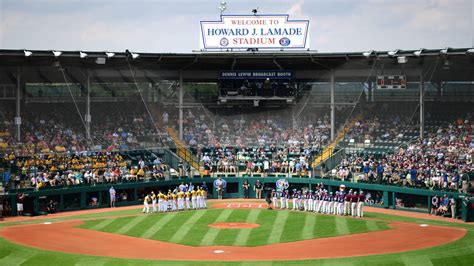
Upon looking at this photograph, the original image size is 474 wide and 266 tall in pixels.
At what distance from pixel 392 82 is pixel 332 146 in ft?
20.3

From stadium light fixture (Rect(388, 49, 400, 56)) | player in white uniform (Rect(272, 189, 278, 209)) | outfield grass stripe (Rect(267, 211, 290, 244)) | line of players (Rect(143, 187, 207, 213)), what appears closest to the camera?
outfield grass stripe (Rect(267, 211, 290, 244))

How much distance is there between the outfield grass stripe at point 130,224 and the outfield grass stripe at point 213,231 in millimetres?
3941

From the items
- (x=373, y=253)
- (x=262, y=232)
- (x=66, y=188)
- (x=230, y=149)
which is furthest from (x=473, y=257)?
(x=230, y=149)

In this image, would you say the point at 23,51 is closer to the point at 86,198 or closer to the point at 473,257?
the point at 86,198

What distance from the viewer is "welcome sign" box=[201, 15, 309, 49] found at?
5175cm

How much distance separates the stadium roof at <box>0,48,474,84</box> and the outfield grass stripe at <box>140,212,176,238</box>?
13.6 meters

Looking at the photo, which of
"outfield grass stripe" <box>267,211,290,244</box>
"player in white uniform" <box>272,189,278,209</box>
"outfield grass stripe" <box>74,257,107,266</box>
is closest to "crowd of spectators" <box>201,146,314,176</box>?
"player in white uniform" <box>272,189,278,209</box>

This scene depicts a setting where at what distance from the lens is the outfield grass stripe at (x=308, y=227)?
32031mm

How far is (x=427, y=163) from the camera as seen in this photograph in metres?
42.5

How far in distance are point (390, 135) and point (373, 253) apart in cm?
2327

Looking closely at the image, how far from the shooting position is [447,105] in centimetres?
5069

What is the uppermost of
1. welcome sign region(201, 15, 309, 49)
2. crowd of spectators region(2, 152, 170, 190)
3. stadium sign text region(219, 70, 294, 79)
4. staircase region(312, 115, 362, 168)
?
welcome sign region(201, 15, 309, 49)

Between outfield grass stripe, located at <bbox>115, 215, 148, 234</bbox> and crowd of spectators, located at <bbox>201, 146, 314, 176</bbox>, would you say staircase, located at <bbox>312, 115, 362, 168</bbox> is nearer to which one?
crowd of spectators, located at <bbox>201, 146, 314, 176</bbox>

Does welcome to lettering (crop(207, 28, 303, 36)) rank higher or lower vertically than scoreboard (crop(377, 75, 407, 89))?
higher
